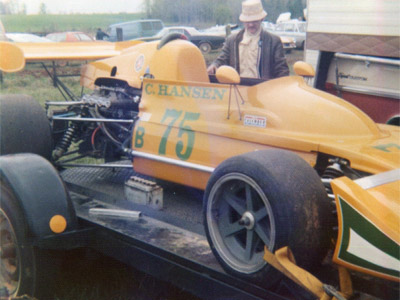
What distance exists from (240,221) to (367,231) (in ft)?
2.32

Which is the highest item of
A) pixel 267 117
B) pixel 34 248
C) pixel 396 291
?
pixel 267 117

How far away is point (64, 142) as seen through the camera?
5000 millimetres

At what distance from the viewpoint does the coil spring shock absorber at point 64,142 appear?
4.96 m

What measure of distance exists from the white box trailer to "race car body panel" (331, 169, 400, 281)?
444cm

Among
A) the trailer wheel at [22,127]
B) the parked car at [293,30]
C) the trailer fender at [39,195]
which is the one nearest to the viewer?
the trailer fender at [39,195]

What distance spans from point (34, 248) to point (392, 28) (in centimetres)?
512

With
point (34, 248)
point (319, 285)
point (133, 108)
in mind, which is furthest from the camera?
point (133, 108)

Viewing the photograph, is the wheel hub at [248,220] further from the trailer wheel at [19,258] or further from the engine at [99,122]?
the engine at [99,122]

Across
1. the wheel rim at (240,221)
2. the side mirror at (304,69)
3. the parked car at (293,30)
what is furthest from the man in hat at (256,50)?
the parked car at (293,30)

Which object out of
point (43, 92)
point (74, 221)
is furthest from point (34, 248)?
point (43, 92)

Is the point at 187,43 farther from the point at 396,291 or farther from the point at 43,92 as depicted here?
the point at 43,92

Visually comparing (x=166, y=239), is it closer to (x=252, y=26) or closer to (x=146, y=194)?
(x=146, y=194)

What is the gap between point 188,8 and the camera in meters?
4.85

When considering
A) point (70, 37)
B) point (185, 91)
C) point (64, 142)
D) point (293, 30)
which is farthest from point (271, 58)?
point (293, 30)
